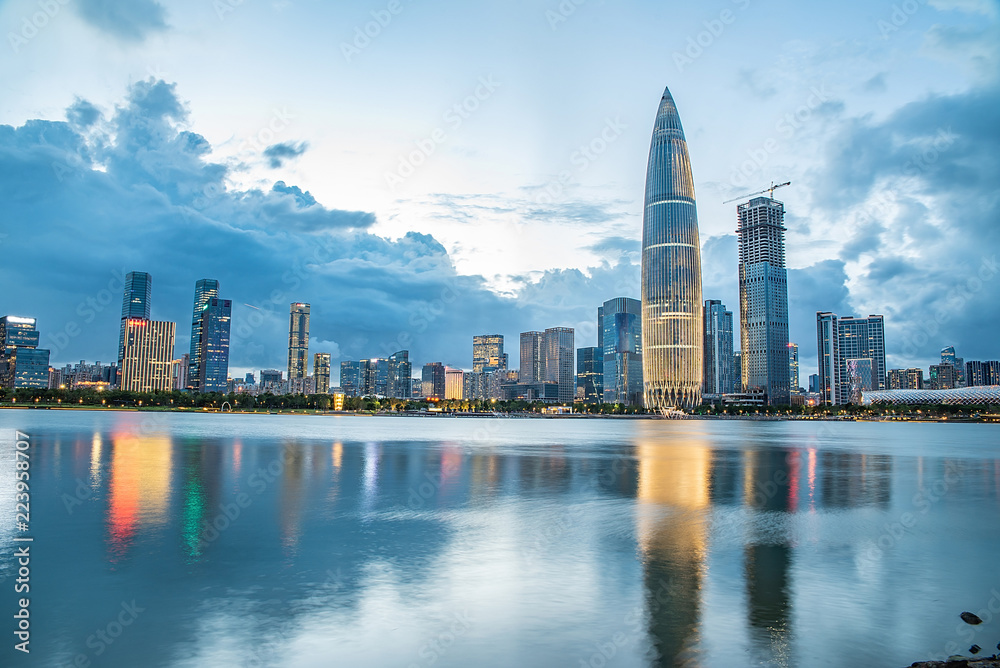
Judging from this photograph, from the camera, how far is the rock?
21234mm

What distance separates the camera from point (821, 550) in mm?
30891

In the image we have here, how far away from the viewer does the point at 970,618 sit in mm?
21531

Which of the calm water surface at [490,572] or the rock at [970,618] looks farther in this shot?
the rock at [970,618]

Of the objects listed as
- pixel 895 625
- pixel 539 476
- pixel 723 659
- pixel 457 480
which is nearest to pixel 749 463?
pixel 539 476

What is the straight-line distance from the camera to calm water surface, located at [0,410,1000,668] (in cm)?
1820

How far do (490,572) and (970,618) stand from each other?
1659cm

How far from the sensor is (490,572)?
26.1 m

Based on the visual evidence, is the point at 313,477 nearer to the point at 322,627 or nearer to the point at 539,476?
the point at 539,476

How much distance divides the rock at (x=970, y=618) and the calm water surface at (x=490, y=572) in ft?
1.09

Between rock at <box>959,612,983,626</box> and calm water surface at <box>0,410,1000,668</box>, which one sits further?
rock at <box>959,612,983,626</box>

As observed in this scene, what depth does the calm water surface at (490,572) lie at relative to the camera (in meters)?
18.2

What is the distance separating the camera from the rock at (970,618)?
2123 centimetres

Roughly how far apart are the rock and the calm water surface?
1.09ft

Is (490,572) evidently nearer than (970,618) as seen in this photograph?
No
